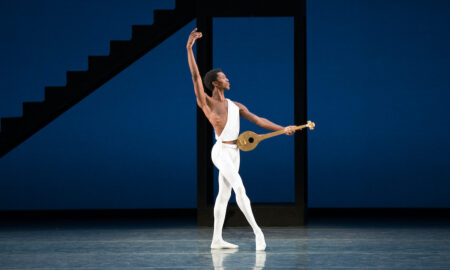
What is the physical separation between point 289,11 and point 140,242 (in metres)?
3.55

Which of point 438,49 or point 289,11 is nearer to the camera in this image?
point 289,11

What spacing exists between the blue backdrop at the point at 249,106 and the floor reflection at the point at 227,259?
459cm

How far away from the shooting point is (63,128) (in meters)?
11.2

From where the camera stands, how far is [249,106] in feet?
36.0

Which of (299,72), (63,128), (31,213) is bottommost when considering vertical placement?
(31,213)

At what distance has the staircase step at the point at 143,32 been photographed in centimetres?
946

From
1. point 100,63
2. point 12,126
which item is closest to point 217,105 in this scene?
point 100,63

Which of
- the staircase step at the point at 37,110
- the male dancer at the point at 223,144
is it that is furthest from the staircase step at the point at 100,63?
the male dancer at the point at 223,144

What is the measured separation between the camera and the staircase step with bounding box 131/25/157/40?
31.0 ft

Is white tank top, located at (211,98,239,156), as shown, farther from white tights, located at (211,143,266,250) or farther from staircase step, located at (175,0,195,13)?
staircase step, located at (175,0,195,13)

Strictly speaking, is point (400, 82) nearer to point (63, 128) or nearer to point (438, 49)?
point (438, 49)

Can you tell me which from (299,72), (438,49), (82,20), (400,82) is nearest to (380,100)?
(400,82)

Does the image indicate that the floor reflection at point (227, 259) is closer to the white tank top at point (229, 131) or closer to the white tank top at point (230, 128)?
the white tank top at point (229, 131)

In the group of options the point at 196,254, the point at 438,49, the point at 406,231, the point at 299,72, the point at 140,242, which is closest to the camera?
the point at 196,254
